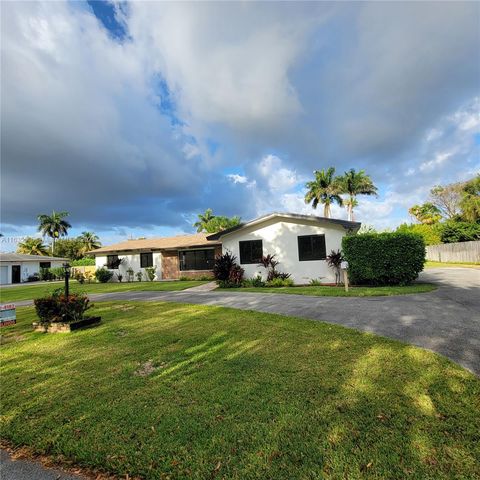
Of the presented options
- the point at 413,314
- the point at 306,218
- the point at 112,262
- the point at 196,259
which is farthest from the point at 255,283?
the point at 112,262

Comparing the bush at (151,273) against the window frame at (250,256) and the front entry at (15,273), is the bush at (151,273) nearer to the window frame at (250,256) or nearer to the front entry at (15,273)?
the window frame at (250,256)

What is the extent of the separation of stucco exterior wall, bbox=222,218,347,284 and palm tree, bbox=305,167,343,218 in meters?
21.3

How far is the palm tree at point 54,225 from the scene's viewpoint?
49.9 meters

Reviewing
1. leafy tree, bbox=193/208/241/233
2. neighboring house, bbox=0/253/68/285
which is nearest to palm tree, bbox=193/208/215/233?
leafy tree, bbox=193/208/241/233

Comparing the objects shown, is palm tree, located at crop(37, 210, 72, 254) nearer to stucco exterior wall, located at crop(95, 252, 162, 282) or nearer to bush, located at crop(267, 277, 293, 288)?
stucco exterior wall, located at crop(95, 252, 162, 282)

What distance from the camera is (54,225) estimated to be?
50.3m

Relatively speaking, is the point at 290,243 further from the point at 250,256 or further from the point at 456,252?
the point at 456,252

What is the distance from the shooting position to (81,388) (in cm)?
381

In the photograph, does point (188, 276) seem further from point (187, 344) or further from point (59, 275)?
point (59, 275)

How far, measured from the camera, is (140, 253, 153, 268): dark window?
78.1 ft

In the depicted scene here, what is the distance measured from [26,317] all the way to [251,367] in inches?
353

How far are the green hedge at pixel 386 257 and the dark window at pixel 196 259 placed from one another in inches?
442

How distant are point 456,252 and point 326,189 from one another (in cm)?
1507

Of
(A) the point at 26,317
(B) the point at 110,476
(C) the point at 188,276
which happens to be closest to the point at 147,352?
(B) the point at 110,476
